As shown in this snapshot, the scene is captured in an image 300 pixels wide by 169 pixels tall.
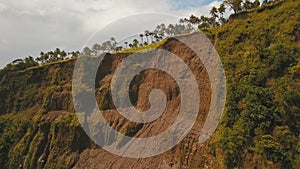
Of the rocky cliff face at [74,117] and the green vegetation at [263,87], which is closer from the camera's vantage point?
the green vegetation at [263,87]

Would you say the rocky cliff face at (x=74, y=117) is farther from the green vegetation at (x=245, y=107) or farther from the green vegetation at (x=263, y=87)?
the green vegetation at (x=263, y=87)

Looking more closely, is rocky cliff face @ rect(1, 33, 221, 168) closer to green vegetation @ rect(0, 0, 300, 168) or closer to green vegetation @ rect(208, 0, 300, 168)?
green vegetation @ rect(0, 0, 300, 168)

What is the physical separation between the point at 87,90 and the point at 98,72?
111 inches

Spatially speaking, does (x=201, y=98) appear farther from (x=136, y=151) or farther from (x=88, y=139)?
(x=88, y=139)

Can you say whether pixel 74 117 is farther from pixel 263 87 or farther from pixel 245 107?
pixel 263 87

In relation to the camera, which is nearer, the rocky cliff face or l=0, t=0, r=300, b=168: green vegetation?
l=0, t=0, r=300, b=168: green vegetation

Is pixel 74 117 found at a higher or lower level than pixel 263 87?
higher

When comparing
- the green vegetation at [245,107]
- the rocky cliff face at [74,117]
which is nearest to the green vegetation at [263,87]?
the green vegetation at [245,107]

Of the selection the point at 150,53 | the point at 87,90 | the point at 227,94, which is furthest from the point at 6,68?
the point at 227,94

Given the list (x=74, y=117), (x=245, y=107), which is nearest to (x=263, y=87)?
(x=245, y=107)

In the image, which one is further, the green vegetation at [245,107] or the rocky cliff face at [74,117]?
the rocky cliff face at [74,117]

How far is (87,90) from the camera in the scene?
139 ft

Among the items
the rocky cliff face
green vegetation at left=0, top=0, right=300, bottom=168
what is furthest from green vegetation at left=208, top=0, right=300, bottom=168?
the rocky cliff face

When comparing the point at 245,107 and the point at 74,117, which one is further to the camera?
the point at 74,117
